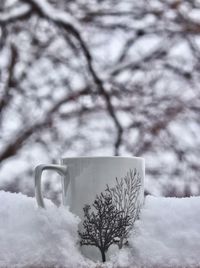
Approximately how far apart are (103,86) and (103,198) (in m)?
0.47

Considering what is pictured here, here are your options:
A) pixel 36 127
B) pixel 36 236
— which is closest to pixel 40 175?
pixel 36 236

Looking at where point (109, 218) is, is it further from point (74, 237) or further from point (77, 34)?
point (77, 34)

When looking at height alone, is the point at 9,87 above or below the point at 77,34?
below

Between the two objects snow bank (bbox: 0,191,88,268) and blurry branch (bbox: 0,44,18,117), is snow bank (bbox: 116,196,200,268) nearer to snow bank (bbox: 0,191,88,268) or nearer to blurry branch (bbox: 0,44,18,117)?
snow bank (bbox: 0,191,88,268)

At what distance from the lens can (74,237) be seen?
42cm

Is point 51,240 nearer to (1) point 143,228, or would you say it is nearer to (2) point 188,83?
(1) point 143,228

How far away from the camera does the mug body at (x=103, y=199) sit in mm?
409

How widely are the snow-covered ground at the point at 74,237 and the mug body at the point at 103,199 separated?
0.01m

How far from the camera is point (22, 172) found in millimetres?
816

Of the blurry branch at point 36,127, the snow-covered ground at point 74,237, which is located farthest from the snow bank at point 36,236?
the blurry branch at point 36,127

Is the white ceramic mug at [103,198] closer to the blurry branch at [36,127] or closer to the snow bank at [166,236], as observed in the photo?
the snow bank at [166,236]

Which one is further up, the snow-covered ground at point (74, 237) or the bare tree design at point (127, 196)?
the bare tree design at point (127, 196)

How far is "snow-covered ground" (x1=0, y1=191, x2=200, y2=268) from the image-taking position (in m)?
0.39

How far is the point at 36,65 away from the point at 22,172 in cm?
20
